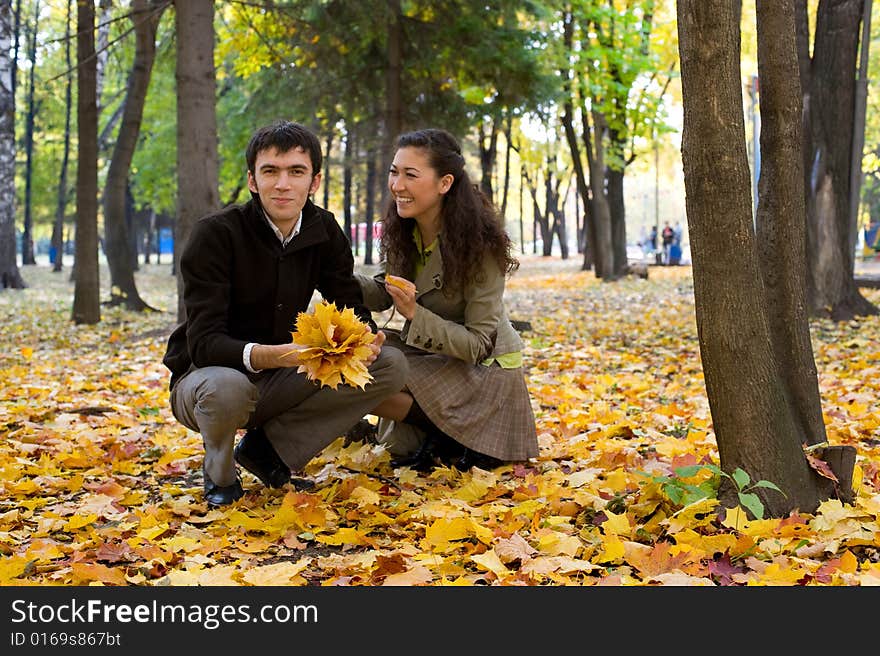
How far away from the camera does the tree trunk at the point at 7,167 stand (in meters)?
17.3

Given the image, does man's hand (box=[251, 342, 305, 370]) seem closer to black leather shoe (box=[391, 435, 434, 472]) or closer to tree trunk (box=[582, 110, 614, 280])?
black leather shoe (box=[391, 435, 434, 472])

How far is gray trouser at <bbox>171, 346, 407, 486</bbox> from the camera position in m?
4.05

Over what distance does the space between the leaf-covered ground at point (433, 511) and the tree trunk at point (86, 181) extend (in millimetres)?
5372

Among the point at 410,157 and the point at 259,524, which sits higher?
the point at 410,157

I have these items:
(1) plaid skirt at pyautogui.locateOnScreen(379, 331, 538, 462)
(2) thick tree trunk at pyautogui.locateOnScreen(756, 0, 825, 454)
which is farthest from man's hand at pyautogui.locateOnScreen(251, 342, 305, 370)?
(2) thick tree trunk at pyautogui.locateOnScreen(756, 0, 825, 454)

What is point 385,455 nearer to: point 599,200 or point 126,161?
point 126,161

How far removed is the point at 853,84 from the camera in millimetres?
10367

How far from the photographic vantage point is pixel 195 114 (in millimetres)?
8906

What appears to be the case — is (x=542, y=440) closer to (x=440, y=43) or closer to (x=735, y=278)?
(x=735, y=278)

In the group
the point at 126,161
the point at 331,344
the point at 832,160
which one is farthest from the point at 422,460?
the point at 126,161

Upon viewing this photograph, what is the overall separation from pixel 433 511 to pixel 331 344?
76cm
